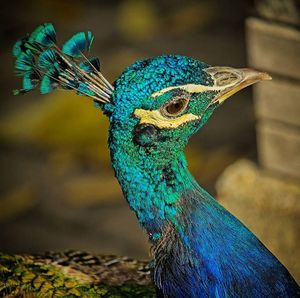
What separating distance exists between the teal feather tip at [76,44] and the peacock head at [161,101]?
15cm

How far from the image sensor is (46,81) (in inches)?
91.2

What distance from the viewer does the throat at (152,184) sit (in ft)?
7.32

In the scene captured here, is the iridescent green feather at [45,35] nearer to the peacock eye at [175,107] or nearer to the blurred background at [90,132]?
the peacock eye at [175,107]

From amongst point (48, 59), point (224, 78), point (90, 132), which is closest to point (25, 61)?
point (48, 59)

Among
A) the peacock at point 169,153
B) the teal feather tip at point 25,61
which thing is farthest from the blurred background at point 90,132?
the teal feather tip at point 25,61

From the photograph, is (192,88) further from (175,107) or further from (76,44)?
(76,44)

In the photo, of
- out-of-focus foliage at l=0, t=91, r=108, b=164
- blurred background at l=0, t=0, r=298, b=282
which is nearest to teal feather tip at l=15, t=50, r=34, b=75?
blurred background at l=0, t=0, r=298, b=282

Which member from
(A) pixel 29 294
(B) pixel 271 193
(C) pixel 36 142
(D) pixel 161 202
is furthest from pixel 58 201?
(D) pixel 161 202

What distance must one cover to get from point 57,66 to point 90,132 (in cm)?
199

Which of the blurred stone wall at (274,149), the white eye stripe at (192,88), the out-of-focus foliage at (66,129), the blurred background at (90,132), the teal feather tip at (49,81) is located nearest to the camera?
the white eye stripe at (192,88)

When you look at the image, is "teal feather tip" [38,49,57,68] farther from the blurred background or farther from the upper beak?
the blurred background

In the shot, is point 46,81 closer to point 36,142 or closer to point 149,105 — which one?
point 149,105

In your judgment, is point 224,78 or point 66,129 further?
point 66,129

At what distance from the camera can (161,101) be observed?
7.19 feet
